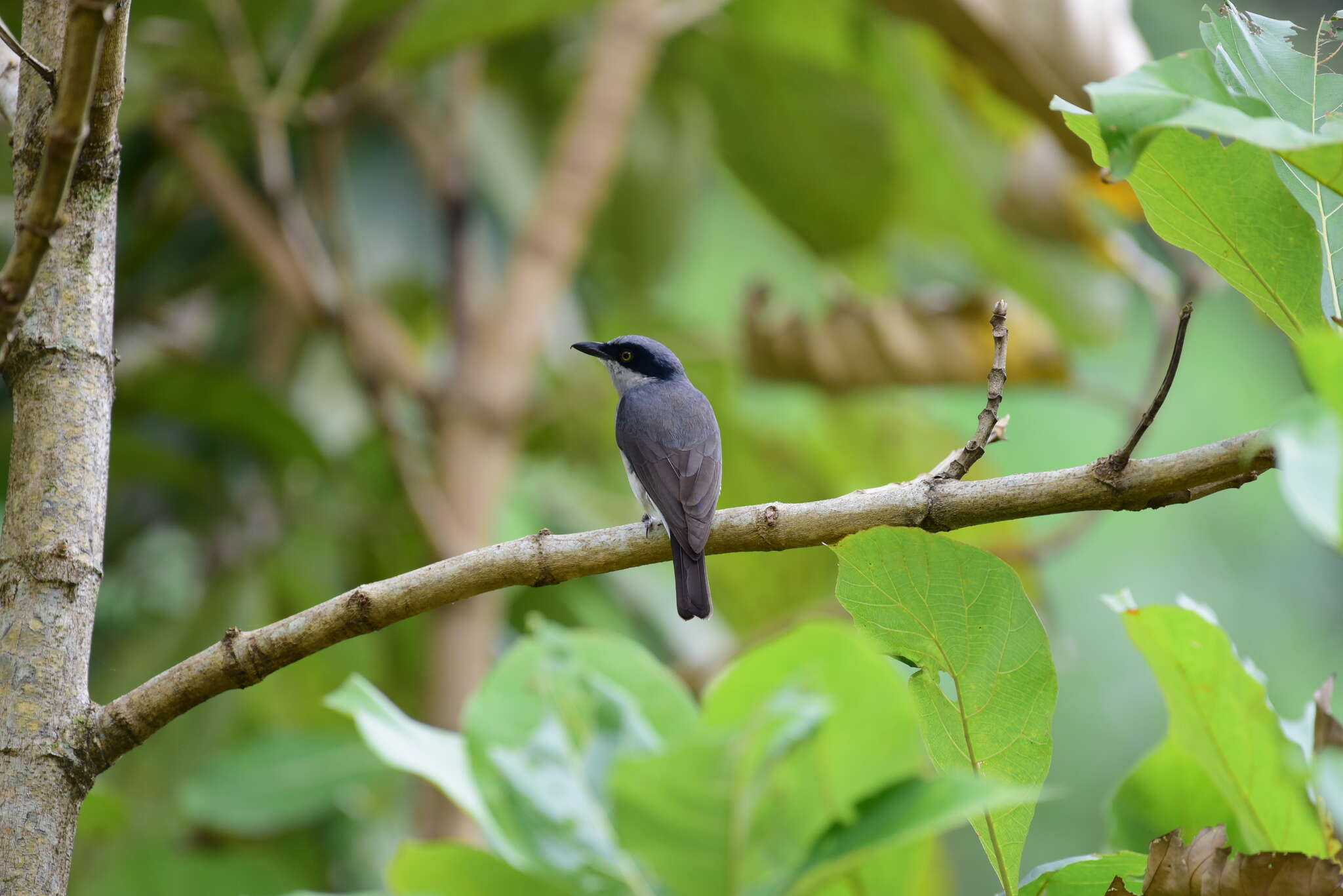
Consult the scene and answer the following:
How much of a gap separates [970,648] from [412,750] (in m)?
0.82

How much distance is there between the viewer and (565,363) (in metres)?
5.57

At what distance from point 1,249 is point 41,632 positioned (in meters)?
3.48

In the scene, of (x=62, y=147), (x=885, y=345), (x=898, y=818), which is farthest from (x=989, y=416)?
(x=885, y=345)

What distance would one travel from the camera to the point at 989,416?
1.44 metres

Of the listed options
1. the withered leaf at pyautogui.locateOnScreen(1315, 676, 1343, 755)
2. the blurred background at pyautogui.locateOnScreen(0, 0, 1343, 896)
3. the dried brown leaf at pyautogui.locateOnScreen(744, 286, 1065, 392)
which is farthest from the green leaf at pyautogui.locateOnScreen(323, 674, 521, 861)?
the dried brown leaf at pyautogui.locateOnScreen(744, 286, 1065, 392)

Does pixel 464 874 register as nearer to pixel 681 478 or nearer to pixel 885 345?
pixel 681 478

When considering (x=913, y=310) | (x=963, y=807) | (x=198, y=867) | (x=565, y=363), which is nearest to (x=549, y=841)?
(x=963, y=807)

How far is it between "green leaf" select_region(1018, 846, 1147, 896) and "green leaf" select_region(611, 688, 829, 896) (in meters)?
0.36

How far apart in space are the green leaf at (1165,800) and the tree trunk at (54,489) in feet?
4.21

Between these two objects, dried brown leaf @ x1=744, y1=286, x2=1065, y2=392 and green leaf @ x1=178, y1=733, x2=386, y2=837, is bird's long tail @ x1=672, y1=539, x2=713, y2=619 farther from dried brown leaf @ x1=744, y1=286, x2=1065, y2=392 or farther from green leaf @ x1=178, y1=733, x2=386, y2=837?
dried brown leaf @ x1=744, y1=286, x2=1065, y2=392

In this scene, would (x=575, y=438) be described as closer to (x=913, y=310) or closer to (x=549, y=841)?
(x=913, y=310)

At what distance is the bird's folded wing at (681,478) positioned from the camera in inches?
97.5

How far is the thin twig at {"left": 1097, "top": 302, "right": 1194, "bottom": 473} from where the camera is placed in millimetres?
1136

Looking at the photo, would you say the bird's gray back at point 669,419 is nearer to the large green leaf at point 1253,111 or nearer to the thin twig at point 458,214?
the thin twig at point 458,214
